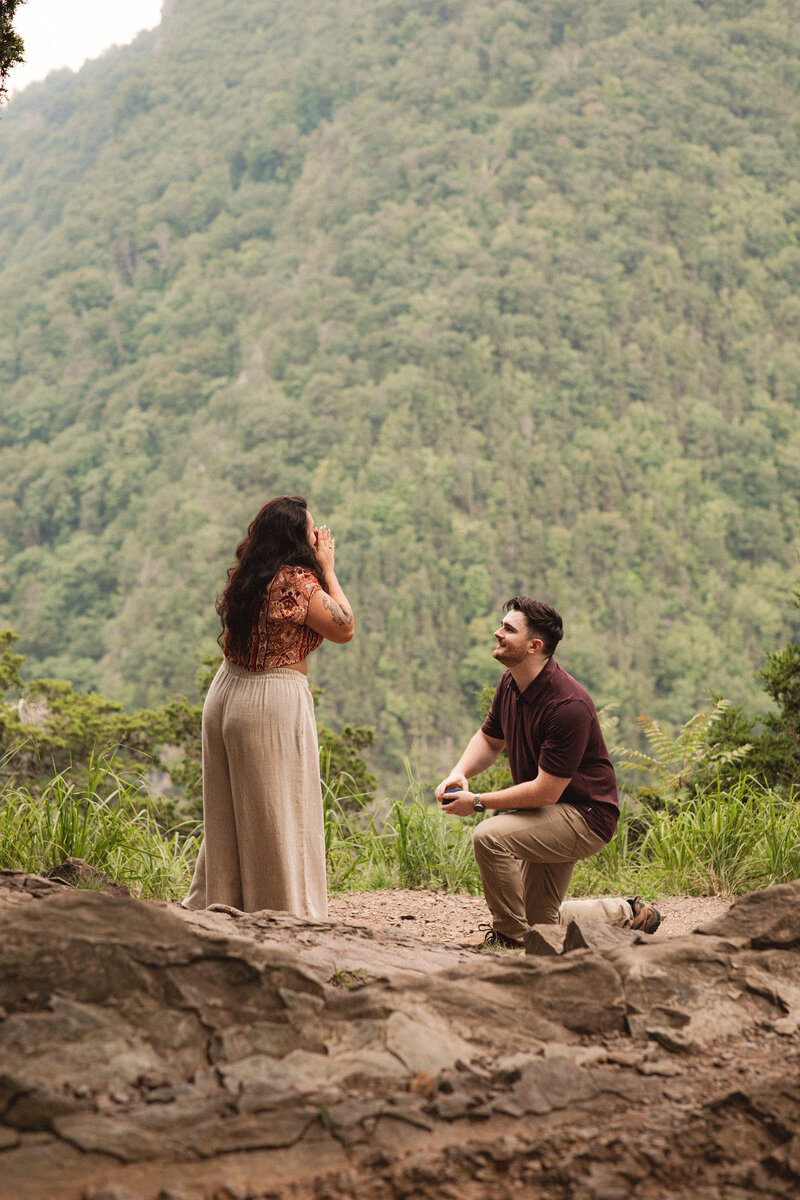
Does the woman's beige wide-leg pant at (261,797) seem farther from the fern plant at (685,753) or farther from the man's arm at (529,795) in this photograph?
the fern plant at (685,753)

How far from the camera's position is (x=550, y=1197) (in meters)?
1.70

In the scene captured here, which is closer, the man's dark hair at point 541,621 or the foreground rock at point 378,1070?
the foreground rock at point 378,1070

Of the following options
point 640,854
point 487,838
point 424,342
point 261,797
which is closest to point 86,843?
point 261,797

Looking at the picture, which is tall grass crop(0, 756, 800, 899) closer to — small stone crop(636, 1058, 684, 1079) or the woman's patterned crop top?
the woman's patterned crop top

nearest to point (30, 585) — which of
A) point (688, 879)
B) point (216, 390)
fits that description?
point (216, 390)

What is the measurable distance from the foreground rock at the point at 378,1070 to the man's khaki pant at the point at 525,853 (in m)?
1.04

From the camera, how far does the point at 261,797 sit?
12.0 feet

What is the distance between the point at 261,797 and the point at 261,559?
829 millimetres

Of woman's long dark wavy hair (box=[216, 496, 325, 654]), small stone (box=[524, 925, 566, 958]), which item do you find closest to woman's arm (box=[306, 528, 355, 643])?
woman's long dark wavy hair (box=[216, 496, 325, 654])

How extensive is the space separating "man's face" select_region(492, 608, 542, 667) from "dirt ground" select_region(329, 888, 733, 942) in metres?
1.17

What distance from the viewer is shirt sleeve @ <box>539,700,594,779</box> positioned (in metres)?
3.67

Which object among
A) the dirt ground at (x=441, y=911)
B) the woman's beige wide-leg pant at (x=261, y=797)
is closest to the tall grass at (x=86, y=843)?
the woman's beige wide-leg pant at (x=261, y=797)

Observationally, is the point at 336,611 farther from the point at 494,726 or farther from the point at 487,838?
the point at 487,838

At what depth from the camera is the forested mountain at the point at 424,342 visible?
62.4 m
